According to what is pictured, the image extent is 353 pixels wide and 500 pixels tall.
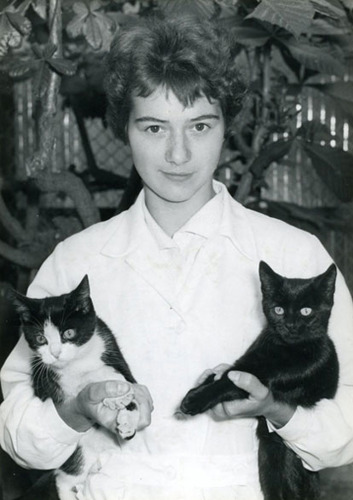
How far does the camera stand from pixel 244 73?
1.11 meters

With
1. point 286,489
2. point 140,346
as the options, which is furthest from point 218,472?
point 140,346

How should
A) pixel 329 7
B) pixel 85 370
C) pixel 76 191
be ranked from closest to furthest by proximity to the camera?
pixel 85 370 < pixel 329 7 < pixel 76 191

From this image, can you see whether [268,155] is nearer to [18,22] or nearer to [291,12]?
[291,12]

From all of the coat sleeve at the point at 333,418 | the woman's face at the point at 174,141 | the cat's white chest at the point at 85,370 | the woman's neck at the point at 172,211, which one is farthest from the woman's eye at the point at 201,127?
Result: the cat's white chest at the point at 85,370

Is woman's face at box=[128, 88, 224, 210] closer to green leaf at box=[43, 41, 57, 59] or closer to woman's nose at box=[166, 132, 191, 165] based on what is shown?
woman's nose at box=[166, 132, 191, 165]

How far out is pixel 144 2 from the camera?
134 cm

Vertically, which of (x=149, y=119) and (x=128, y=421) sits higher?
(x=149, y=119)

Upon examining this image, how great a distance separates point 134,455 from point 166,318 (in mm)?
209

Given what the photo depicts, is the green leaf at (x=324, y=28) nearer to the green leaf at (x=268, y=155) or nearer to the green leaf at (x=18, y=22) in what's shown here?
the green leaf at (x=268, y=155)

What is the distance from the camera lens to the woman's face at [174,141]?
3.15 feet

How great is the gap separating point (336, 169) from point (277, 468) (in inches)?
22.3

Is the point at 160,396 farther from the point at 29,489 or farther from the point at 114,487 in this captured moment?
the point at 29,489

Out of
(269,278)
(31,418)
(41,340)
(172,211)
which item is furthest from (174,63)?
(31,418)

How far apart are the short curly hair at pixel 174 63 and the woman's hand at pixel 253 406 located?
0.40 metres
